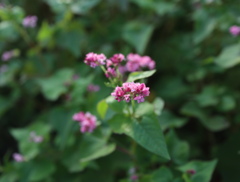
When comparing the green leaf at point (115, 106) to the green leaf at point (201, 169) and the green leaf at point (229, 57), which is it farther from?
the green leaf at point (229, 57)

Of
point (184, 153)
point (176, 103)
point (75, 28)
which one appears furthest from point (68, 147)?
point (75, 28)

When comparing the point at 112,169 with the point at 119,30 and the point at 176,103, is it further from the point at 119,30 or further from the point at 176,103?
the point at 119,30

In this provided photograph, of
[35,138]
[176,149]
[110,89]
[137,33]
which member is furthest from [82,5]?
[176,149]

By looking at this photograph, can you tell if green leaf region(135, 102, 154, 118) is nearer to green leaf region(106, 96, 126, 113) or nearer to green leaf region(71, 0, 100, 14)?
green leaf region(106, 96, 126, 113)

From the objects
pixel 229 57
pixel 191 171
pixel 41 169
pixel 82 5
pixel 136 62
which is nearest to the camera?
pixel 191 171

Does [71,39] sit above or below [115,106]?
above

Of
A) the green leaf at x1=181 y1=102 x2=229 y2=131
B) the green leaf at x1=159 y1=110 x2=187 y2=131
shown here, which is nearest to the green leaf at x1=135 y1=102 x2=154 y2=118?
the green leaf at x1=159 y1=110 x2=187 y2=131

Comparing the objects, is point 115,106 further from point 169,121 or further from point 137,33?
point 137,33
